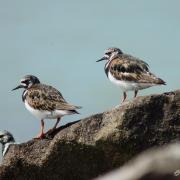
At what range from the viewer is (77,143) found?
42.9ft

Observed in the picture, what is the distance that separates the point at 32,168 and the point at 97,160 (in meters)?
1.70

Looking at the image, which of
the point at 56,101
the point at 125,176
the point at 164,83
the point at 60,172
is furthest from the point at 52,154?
the point at 125,176

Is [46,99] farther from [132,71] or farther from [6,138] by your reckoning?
[132,71]

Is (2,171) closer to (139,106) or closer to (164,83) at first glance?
(139,106)

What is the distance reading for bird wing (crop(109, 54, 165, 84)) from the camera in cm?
2023

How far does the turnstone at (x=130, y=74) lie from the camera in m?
20.2

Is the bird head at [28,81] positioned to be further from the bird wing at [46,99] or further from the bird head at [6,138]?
the bird head at [6,138]

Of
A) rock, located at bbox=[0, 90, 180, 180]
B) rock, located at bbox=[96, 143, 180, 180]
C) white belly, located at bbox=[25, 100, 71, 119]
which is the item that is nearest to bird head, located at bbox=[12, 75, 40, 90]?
white belly, located at bbox=[25, 100, 71, 119]

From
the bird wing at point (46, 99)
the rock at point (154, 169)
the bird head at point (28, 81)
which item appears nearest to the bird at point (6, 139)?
the bird wing at point (46, 99)

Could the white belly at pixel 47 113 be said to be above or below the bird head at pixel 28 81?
below

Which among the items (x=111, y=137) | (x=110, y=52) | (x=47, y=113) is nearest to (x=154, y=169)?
(x=111, y=137)

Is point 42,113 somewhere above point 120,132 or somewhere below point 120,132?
above

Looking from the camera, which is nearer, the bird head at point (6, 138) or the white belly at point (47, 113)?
the white belly at point (47, 113)

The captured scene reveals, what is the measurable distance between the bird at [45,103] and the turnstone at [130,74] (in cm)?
270
